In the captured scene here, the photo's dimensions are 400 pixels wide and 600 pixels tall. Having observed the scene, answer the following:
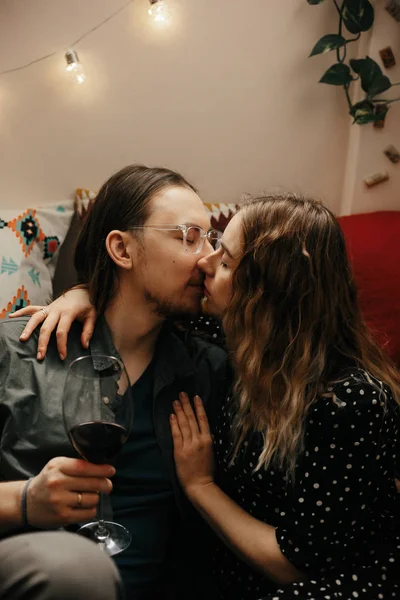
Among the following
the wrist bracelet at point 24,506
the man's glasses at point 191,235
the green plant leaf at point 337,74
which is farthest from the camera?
the green plant leaf at point 337,74

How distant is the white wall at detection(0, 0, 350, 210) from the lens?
2.00 m

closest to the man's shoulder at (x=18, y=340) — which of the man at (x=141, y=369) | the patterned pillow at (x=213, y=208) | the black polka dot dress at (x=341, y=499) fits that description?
the man at (x=141, y=369)

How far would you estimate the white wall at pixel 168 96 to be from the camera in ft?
6.56

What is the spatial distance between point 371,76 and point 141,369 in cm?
125

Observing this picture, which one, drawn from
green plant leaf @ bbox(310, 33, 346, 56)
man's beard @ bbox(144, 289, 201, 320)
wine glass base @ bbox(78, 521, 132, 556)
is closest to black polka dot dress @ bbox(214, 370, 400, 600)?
wine glass base @ bbox(78, 521, 132, 556)

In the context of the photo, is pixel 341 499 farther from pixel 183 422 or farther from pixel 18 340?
pixel 18 340

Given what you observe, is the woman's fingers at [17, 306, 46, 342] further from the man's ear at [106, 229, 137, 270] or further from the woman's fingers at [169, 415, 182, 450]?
the woman's fingers at [169, 415, 182, 450]

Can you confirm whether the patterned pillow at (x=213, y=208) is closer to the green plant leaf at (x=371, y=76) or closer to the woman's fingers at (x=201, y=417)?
the green plant leaf at (x=371, y=76)

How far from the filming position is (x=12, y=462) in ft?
4.33

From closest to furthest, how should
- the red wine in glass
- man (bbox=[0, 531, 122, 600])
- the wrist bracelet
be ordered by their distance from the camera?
man (bbox=[0, 531, 122, 600]), the red wine in glass, the wrist bracelet

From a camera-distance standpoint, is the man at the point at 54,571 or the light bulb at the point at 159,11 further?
the light bulb at the point at 159,11

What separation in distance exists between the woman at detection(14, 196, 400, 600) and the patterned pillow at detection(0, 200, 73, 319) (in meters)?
0.61

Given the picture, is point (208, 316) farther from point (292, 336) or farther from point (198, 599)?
point (198, 599)

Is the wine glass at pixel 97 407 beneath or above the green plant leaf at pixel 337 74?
beneath
